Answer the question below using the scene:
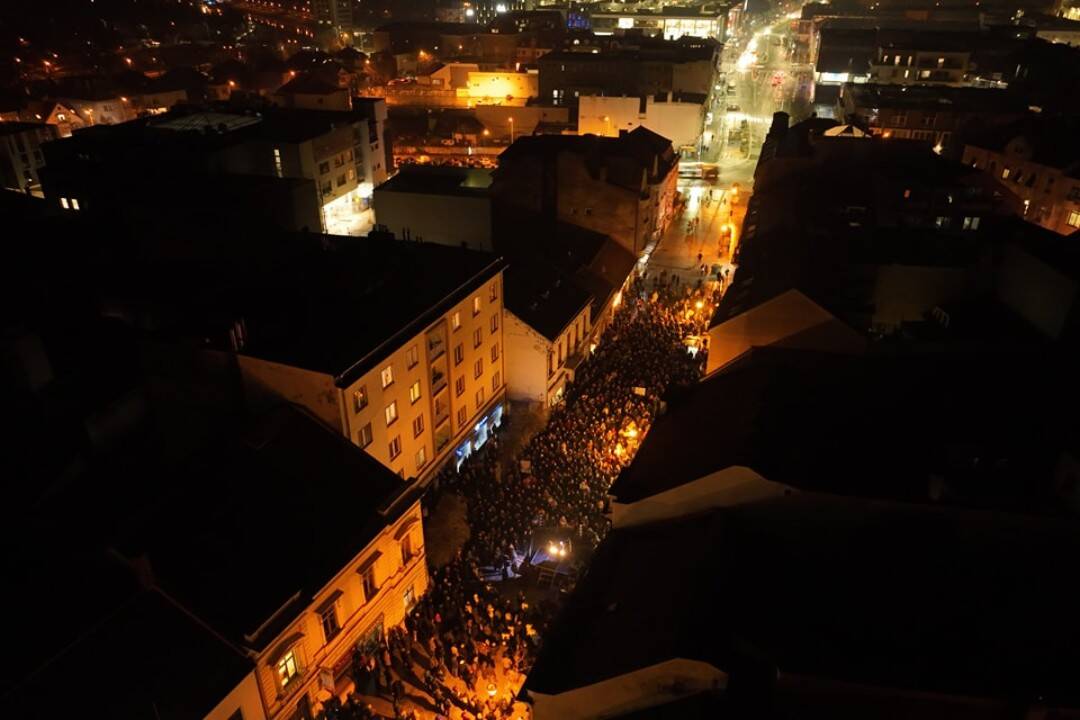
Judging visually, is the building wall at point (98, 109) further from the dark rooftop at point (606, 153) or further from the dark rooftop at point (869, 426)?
the dark rooftop at point (869, 426)

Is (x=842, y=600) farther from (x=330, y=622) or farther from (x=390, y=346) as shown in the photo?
(x=390, y=346)

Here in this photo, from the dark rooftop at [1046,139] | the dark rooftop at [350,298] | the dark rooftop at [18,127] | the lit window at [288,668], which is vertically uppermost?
the dark rooftop at [1046,139]

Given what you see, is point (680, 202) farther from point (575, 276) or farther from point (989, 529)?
point (989, 529)

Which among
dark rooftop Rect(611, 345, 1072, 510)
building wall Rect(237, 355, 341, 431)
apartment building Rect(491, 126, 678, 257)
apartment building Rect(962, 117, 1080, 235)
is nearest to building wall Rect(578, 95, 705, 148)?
apartment building Rect(491, 126, 678, 257)

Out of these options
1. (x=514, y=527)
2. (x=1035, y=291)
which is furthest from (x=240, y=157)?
(x=1035, y=291)

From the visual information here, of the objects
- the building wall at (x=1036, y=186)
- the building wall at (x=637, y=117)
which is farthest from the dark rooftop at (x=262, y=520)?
the building wall at (x=637, y=117)

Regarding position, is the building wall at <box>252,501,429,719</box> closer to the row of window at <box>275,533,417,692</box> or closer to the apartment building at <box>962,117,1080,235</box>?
the row of window at <box>275,533,417,692</box>
